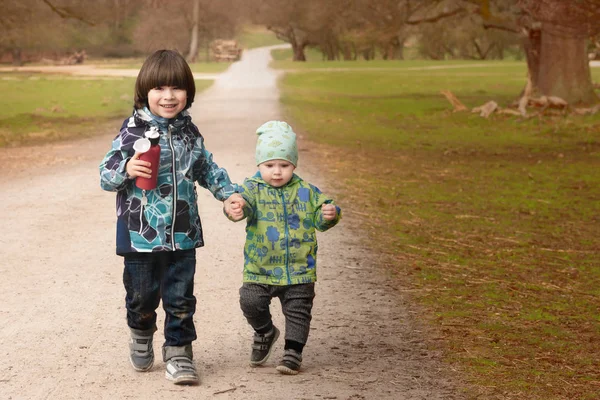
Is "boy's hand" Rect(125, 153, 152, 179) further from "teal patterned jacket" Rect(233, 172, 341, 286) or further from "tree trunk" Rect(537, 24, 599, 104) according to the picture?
"tree trunk" Rect(537, 24, 599, 104)

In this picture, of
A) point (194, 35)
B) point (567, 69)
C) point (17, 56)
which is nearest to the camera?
point (567, 69)

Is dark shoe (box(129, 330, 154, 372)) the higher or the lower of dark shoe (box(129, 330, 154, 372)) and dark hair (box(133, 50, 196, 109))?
the lower

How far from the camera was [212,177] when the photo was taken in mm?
4652

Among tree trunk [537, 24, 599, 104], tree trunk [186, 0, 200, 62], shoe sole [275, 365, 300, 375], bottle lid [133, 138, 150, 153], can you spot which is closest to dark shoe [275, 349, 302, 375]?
shoe sole [275, 365, 300, 375]

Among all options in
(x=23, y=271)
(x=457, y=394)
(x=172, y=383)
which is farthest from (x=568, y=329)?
(x=23, y=271)

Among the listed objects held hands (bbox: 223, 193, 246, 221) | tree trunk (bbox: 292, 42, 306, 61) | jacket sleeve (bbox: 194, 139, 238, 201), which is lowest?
tree trunk (bbox: 292, 42, 306, 61)

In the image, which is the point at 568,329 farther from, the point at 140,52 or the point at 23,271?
the point at 140,52

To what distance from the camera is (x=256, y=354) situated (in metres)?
4.73

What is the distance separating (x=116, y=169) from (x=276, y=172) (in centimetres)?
73

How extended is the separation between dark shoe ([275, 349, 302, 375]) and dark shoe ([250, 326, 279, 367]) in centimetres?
11

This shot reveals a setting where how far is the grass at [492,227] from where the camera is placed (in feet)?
Answer: 17.0

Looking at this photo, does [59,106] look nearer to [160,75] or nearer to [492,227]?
[492,227]

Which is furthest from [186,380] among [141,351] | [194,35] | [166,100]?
[194,35]

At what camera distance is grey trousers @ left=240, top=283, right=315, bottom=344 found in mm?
4602
